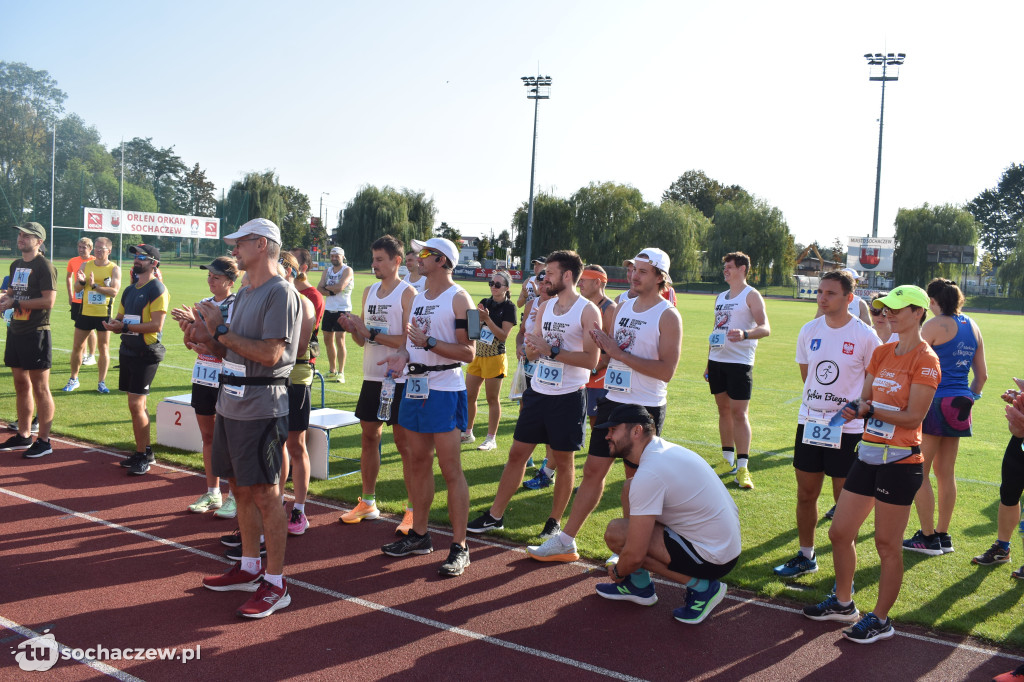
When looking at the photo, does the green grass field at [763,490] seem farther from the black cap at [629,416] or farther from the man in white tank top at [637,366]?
the black cap at [629,416]

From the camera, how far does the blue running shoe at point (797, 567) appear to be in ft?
17.5

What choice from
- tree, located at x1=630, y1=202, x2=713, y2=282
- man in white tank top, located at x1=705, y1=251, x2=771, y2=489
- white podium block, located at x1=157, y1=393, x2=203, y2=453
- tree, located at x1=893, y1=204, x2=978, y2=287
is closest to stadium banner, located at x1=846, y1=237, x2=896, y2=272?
tree, located at x1=893, y1=204, x2=978, y2=287

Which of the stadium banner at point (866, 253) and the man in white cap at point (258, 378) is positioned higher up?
the stadium banner at point (866, 253)

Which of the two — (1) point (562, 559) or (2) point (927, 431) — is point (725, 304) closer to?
(2) point (927, 431)

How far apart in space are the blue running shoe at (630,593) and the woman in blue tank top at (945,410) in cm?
253

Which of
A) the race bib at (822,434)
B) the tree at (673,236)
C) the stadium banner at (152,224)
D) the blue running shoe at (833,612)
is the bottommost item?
the blue running shoe at (833,612)

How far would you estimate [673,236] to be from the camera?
6675cm

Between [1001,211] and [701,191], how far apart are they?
139 feet

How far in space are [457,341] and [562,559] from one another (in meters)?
1.84

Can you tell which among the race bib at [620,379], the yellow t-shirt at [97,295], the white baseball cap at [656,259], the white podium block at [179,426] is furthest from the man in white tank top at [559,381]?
the yellow t-shirt at [97,295]

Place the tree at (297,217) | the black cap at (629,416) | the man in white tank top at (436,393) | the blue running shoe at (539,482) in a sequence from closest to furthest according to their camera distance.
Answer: the black cap at (629,416)
the man in white tank top at (436,393)
the blue running shoe at (539,482)
the tree at (297,217)

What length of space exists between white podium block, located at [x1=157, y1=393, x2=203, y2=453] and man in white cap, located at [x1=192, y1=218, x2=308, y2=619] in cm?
387

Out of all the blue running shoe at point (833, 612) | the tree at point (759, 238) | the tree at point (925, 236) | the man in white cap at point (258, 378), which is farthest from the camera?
the tree at point (759, 238)

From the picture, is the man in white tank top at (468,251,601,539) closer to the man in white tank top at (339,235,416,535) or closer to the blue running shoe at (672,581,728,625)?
the man in white tank top at (339,235,416,535)
